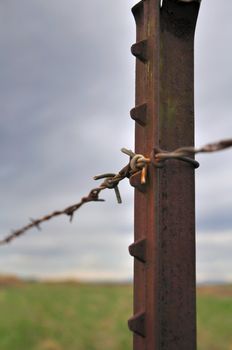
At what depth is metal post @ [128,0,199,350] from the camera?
2.26m

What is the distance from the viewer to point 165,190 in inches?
92.1

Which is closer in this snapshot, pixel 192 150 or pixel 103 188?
pixel 192 150

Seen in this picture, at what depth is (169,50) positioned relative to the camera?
2525 millimetres

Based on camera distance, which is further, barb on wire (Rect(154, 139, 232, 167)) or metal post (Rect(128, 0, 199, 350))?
metal post (Rect(128, 0, 199, 350))

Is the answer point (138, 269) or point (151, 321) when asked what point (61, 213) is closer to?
point (138, 269)

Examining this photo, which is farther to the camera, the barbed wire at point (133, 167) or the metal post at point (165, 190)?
the metal post at point (165, 190)

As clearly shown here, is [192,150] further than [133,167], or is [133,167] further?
[133,167]

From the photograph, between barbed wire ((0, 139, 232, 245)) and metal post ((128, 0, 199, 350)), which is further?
metal post ((128, 0, 199, 350))

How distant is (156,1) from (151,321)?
4.50ft

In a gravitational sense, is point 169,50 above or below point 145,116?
above

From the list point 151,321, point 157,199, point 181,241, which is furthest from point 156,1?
Result: point 151,321

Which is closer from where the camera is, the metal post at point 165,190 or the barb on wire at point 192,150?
the barb on wire at point 192,150

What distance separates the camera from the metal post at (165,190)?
7.41 ft

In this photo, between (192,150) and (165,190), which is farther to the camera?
(165,190)
